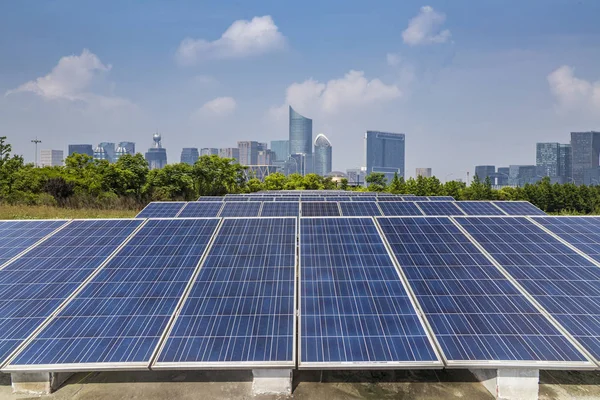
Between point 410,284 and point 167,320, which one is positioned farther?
point 410,284

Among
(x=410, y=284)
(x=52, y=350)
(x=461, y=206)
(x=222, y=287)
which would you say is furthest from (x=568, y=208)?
(x=52, y=350)

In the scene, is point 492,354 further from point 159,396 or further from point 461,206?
point 461,206

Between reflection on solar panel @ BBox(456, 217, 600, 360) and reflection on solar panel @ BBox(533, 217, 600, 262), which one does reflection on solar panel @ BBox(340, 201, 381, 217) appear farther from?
reflection on solar panel @ BBox(533, 217, 600, 262)

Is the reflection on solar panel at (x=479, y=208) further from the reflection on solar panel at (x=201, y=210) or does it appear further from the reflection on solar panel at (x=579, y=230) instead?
the reflection on solar panel at (x=201, y=210)

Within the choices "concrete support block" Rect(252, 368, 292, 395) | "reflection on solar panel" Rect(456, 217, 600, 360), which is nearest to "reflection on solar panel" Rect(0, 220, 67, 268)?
"concrete support block" Rect(252, 368, 292, 395)

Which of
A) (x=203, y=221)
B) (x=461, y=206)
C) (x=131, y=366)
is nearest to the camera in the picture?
(x=131, y=366)

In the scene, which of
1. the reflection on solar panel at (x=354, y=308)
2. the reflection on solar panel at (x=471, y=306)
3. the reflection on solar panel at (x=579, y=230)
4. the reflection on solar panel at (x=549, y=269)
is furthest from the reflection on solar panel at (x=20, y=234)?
the reflection on solar panel at (x=579, y=230)
